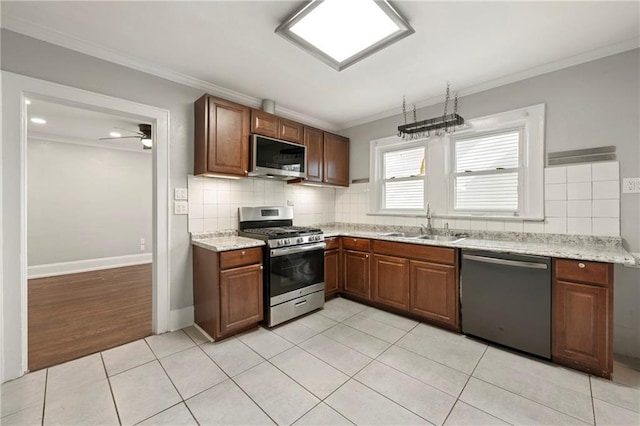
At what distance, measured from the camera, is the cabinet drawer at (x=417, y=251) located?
256cm

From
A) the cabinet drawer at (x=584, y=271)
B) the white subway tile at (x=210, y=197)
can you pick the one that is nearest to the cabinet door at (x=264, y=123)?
the white subway tile at (x=210, y=197)

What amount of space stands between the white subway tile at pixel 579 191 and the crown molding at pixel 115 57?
3315 millimetres

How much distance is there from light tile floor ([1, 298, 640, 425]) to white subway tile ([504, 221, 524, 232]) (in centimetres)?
119

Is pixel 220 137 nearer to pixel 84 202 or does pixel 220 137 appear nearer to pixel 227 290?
pixel 227 290

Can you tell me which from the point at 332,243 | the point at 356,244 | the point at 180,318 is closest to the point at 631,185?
the point at 356,244

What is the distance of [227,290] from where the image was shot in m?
2.38

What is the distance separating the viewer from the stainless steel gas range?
264 centimetres

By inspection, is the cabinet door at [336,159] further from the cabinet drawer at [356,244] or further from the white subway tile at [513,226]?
the white subway tile at [513,226]

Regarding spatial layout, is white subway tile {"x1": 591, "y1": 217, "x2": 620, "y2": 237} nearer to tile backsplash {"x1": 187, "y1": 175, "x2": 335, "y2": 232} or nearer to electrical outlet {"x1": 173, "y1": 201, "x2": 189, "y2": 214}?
tile backsplash {"x1": 187, "y1": 175, "x2": 335, "y2": 232}

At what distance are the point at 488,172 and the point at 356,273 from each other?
1898 millimetres

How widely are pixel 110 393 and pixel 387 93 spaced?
3622 millimetres

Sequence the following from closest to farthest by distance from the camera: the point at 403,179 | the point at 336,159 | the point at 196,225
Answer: the point at 196,225
the point at 403,179
the point at 336,159

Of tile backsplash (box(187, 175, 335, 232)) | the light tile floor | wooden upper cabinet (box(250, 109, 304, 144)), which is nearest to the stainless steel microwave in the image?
wooden upper cabinet (box(250, 109, 304, 144))

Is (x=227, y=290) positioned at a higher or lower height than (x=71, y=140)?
lower
